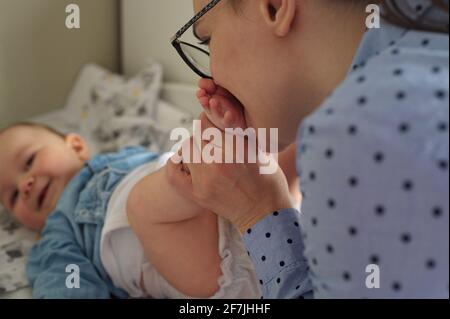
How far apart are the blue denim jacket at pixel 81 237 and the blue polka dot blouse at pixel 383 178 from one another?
0.53 meters

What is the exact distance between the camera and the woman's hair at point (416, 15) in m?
0.38

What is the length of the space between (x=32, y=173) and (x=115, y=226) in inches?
11.4

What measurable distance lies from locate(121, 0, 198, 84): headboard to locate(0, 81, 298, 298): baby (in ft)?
0.32

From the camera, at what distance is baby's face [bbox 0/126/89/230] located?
3.26ft

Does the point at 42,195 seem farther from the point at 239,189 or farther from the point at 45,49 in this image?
the point at 239,189

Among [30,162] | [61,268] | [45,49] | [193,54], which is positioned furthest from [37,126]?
[193,54]

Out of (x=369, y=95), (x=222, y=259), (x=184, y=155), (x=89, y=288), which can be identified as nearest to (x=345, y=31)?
(x=369, y=95)

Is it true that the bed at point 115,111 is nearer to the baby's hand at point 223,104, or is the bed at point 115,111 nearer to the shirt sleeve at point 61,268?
the shirt sleeve at point 61,268

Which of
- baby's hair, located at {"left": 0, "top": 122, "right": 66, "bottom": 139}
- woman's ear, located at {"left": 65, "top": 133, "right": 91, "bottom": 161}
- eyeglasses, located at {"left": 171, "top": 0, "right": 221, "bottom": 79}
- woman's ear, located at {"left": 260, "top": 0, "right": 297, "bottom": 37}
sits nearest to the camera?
woman's ear, located at {"left": 260, "top": 0, "right": 297, "bottom": 37}

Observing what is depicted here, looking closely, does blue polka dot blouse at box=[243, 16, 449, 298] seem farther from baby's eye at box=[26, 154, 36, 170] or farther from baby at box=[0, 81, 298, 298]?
baby's eye at box=[26, 154, 36, 170]

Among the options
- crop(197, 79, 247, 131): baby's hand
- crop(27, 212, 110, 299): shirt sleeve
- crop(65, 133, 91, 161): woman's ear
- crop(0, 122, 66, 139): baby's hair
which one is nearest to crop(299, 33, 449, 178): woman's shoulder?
crop(197, 79, 247, 131): baby's hand

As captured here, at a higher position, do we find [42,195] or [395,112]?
[395,112]

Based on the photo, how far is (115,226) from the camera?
83 centimetres

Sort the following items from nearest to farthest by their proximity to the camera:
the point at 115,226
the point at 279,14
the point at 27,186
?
the point at 279,14 < the point at 115,226 < the point at 27,186
